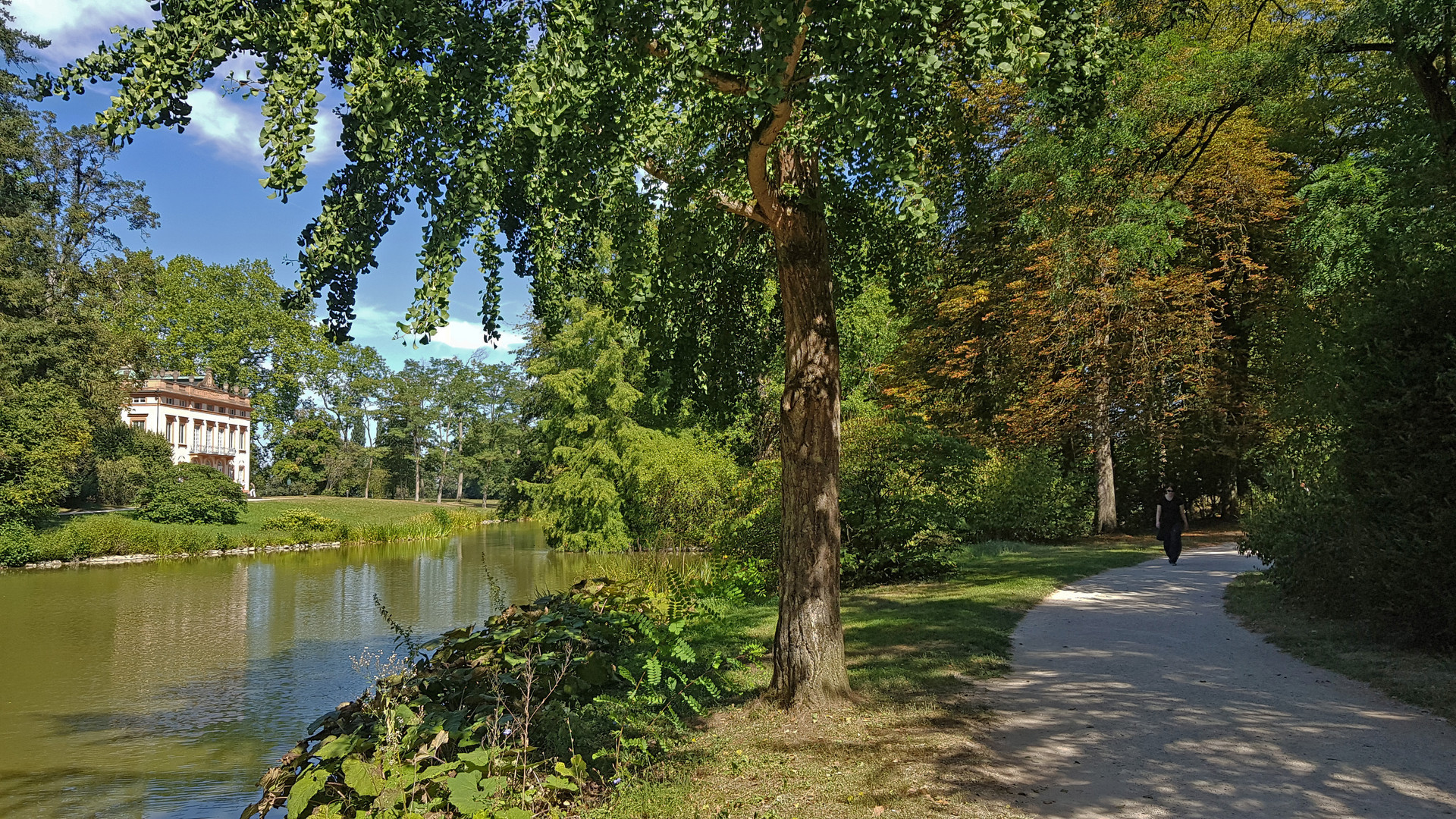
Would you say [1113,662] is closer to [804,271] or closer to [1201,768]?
[1201,768]

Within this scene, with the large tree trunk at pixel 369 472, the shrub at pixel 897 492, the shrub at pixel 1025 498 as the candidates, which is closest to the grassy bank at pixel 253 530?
the large tree trunk at pixel 369 472

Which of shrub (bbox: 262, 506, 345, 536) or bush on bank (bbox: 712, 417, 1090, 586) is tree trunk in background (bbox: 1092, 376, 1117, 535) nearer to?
bush on bank (bbox: 712, 417, 1090, 586)

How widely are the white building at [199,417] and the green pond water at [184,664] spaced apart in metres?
29.0

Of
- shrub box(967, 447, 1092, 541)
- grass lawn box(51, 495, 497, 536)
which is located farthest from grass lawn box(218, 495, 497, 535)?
shrub box(967, 447, 1092, 541)

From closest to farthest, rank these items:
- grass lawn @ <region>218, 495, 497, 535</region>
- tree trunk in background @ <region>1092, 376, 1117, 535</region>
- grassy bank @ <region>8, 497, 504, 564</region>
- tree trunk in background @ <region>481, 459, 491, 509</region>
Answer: tree trunk in background @ <region>1092, 376, 1117, 535</region>, grassy bank @ <region>8, 497, 504, 564</region>, grass lawn @ <region>218, 495, 497, 535</region>, tree trunk in background @ <region>481, 459, 491, 509</region>

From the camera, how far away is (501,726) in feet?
16.5

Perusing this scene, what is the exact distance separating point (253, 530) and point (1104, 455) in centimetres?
3137

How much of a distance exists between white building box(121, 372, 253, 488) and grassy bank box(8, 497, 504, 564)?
8645mm

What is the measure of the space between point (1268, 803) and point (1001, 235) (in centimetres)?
1649

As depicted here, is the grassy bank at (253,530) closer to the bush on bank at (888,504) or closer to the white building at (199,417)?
the white building at (199,417)

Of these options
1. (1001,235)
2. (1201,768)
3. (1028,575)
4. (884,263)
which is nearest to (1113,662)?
(1201,768)

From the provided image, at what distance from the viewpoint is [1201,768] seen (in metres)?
4.43

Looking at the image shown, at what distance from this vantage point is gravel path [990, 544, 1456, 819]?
4016 mm

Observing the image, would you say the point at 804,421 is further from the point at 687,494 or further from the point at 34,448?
the point at 34,448
